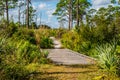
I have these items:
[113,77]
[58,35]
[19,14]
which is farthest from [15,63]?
[19,14]

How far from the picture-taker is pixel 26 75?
30.8 feet

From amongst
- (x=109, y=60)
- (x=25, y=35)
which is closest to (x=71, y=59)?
(x=109, y=60)

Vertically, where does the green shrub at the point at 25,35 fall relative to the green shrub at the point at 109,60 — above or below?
below

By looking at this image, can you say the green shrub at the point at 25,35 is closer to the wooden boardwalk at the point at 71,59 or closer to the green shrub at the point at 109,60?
the wooden boardwalk at the point at 71,59

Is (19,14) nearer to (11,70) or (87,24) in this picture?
(87,24)

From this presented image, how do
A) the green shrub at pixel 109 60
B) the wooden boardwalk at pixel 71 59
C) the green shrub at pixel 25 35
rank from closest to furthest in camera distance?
1. the green shrub at pixel 109 60
2. the wooden boardwalk at pixel 71 59
3. the green shrub at pixel 25 35

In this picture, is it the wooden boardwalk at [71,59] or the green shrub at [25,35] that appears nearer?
the wooden boardwalk at [71,59]

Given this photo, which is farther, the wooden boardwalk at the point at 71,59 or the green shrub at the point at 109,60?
the wooden boardwalk at the point at 71,59

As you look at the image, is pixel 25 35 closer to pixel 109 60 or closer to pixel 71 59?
pixel 71 59

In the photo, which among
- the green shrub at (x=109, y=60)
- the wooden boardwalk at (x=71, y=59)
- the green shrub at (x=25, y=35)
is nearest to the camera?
the green shrub at (x=109, y=60)

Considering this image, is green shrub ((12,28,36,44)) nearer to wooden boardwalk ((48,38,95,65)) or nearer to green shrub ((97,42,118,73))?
wooden boardwalk ((48,38,95,65))

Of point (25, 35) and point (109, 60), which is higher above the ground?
point (109, 60)

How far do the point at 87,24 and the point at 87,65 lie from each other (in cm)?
783

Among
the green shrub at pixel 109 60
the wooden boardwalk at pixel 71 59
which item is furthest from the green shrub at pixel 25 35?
the green shrub at pixel 109 60
